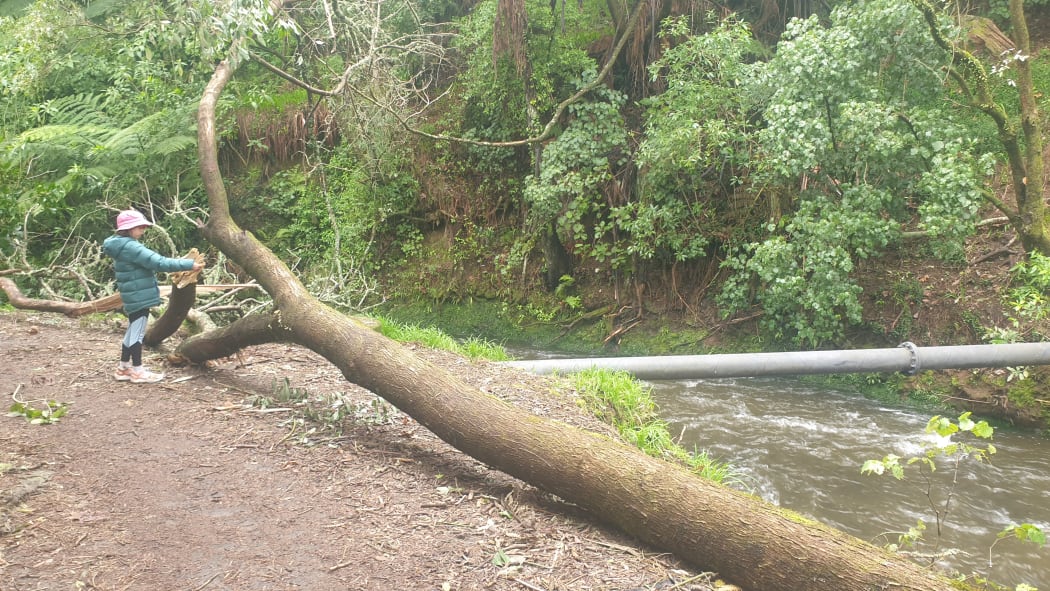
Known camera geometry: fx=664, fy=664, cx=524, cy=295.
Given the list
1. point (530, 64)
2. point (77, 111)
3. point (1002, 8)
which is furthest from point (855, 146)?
point (77, 111)

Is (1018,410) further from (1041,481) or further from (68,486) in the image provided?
(68,486)

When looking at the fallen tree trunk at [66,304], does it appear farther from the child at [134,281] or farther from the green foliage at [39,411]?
the green foliage at [39,411]

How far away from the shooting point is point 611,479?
11.3ft

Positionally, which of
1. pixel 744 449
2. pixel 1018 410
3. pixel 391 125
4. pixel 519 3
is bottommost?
pixel 744 449

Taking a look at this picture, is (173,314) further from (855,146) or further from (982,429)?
(855,146)

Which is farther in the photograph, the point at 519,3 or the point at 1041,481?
the point at 519,3

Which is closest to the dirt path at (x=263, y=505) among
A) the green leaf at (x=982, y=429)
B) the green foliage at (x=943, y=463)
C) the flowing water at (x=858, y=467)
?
the green foliage at (x=943, y=463)

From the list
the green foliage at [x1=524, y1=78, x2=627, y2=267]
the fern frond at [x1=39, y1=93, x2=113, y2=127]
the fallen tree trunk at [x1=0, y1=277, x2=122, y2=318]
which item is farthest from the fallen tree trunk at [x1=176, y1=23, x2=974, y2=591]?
the fern frond at [x1=39, y1=93, x2=113, y2=127]

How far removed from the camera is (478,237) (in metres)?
11.9

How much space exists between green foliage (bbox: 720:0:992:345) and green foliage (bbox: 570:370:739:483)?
2.46m

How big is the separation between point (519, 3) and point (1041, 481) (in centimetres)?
779

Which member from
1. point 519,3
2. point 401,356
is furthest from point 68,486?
point 519,3

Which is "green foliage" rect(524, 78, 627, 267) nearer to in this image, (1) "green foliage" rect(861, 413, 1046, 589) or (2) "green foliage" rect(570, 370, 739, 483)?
(2) "green foliage" rect(570, 370, 739, 483)

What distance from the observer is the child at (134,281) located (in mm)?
5258
